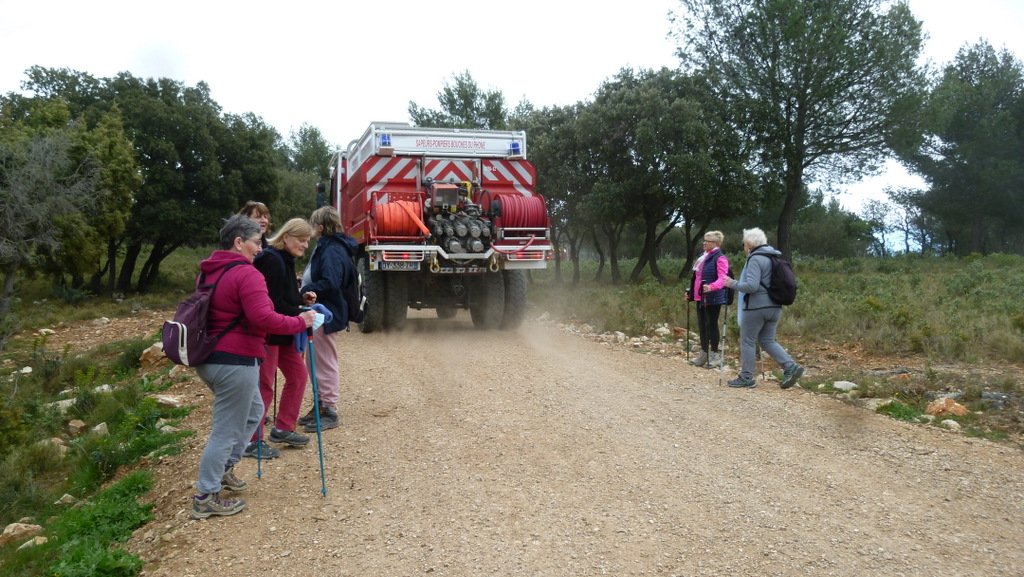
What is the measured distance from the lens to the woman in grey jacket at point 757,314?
302 inches

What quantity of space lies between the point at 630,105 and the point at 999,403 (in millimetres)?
17857

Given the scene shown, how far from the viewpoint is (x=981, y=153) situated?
3778 cm

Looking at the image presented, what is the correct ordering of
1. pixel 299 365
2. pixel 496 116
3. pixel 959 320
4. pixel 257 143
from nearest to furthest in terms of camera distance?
pixel 299 365 → pixel 959 320 → pixel 257 143 → pixel 496 116

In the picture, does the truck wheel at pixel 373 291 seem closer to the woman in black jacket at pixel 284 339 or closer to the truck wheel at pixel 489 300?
the truck wheel at pixel 489 300

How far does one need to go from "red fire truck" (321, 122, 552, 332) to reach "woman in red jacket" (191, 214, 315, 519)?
638 centimetres

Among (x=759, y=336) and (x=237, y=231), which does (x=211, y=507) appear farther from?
(x=759, y=336)

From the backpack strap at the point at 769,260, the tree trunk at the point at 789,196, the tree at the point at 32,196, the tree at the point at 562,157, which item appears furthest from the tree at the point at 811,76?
the tree at the point at 32,196

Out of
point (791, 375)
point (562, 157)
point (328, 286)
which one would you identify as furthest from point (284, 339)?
point (562, 157)

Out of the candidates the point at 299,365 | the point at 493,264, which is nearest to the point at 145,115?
the point at 493,264

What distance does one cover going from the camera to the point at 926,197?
41250 mm

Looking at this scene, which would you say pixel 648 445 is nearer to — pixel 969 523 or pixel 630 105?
pixel 969 523

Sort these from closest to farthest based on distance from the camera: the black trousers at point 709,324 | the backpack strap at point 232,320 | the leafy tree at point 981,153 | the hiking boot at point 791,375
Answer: the backpack strap at point 232,320 < the hiking boot at point 791,375 < the black trousers at point 709,324 < the leafy tree at point 981,153

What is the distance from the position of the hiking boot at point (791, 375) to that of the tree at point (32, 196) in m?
16.9

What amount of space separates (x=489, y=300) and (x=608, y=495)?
7694 millimetres
